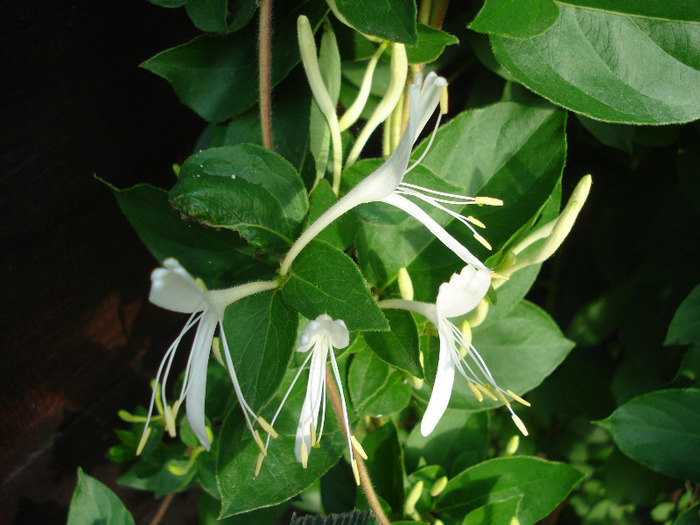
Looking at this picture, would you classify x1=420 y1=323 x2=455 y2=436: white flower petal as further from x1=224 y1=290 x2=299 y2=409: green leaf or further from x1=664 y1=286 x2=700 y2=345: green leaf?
x1=664 y1=286 x2=700 y2=345: green leaf

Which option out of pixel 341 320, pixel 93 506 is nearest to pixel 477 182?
pixel 341 320

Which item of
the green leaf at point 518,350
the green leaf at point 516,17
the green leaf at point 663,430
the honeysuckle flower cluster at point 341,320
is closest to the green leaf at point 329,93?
the honeysuckle flower cluster at point 341,320

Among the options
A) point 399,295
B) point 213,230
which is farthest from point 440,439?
point 213,230

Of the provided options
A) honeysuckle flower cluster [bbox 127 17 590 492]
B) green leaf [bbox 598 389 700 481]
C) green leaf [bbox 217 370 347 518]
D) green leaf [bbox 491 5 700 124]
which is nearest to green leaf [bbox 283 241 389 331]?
A: honeysuckle flower cluster [bbox 127 17 590 492]

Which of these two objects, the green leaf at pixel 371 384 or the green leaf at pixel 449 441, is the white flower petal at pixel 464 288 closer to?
the green leaf at pixel 371 384

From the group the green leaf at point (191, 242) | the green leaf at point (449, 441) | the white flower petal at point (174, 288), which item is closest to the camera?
the white flower petal at point (174, 288)
